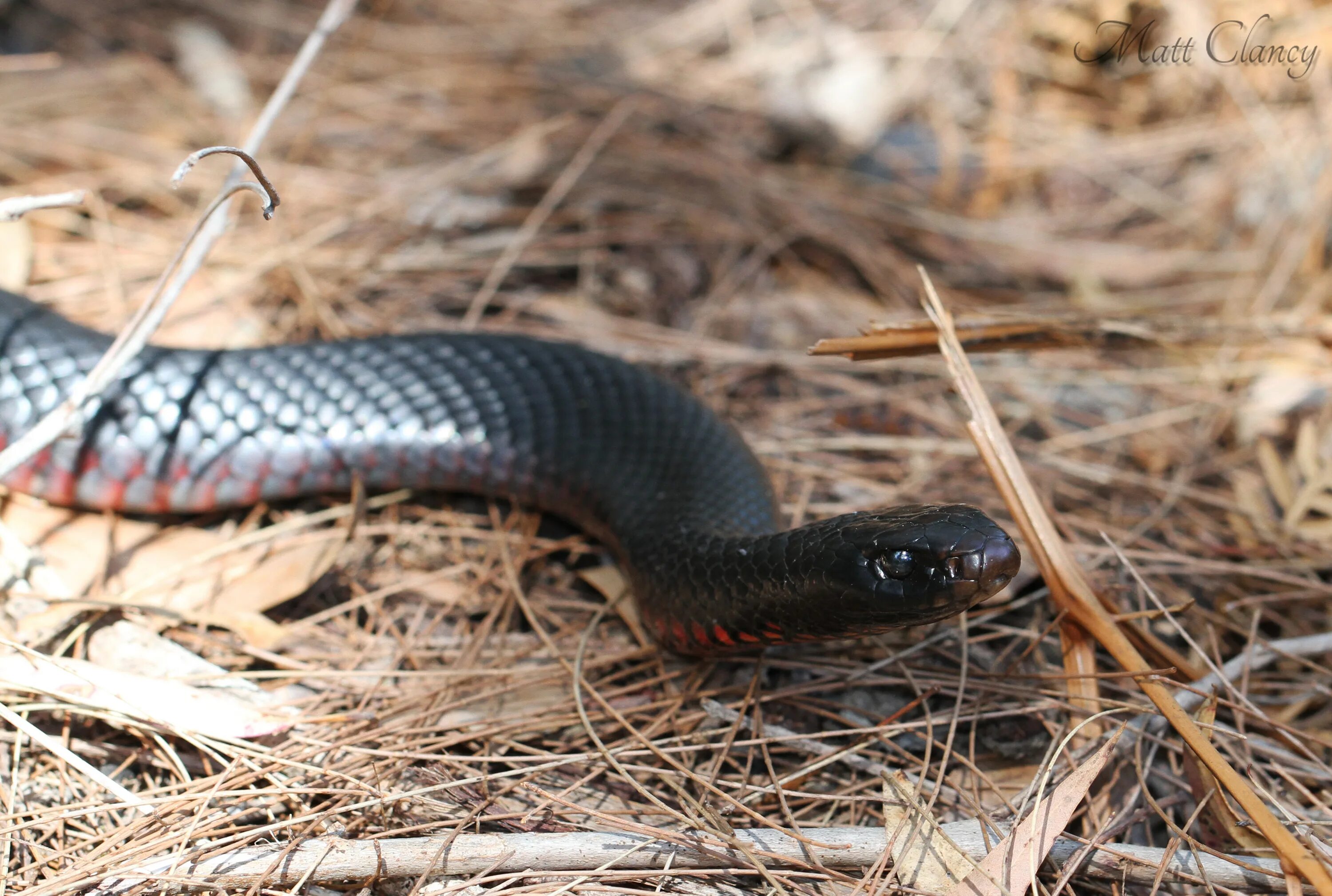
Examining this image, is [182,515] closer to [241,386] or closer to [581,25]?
[241,386]

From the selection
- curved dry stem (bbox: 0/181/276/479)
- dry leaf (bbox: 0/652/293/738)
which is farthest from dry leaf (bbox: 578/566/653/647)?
curved dry stem (bbox: 0/181/276/479)

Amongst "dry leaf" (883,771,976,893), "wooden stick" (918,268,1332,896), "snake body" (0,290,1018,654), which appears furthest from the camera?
"snake body" (0,290,1018,654)

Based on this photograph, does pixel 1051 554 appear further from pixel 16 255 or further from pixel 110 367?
pixel 16 255

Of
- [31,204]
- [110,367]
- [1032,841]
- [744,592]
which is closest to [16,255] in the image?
[110,367]

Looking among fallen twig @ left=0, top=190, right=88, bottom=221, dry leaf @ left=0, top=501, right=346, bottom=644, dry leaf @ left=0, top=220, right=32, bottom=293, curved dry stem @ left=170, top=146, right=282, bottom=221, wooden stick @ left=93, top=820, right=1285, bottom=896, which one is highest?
dry leaf @ left=0, top=220, right=32, bottom=293

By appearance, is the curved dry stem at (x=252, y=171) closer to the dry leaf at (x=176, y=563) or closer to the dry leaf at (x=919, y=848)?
the dry leaf at (x=176, y=563)
